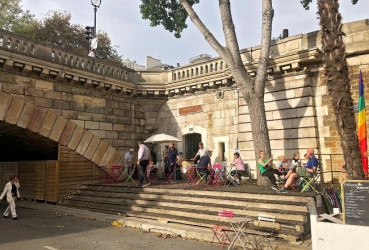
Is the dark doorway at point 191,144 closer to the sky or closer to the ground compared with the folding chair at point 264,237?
closer to the sky

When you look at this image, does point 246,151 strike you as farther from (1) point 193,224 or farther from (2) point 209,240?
(2) point 209,240

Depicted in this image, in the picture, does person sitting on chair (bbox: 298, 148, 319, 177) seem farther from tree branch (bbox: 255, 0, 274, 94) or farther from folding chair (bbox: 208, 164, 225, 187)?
folding chair (bbox: 208, 164, 225, 187)

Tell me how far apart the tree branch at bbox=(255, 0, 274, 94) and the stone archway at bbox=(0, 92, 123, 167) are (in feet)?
26.3

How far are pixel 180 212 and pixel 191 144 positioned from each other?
24.5 ft

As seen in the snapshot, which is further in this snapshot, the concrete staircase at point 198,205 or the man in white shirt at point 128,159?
the man in white shirt at point 128,159

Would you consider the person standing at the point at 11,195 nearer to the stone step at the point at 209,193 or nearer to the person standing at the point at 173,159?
the stone step at the point at 209,193

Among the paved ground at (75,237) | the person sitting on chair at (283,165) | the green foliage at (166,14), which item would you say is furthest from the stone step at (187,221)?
the green foliage at (166,14)

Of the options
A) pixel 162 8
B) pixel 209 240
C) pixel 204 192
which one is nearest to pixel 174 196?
pixel 204 192

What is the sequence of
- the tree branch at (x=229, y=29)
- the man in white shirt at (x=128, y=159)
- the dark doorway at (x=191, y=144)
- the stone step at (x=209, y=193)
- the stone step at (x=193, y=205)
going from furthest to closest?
the dark doorway at (x=191, y=144) < the man in white shirt at (x=128, y=159) < the tree branch at (x=229, y=29) < the stone step at (x=209, y=193) < the stone step at (x=193, y=205)

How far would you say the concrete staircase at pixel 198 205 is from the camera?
307 inches

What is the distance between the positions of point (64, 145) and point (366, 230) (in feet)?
39.7

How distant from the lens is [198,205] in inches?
387

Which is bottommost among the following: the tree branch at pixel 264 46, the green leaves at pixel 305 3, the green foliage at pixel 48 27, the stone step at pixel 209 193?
the stone step at pixel 209 193

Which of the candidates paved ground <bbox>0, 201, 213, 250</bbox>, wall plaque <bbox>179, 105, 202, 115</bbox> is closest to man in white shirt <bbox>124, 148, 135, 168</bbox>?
wall plaque <bbox>179, 105, 202, 115</bbox>
